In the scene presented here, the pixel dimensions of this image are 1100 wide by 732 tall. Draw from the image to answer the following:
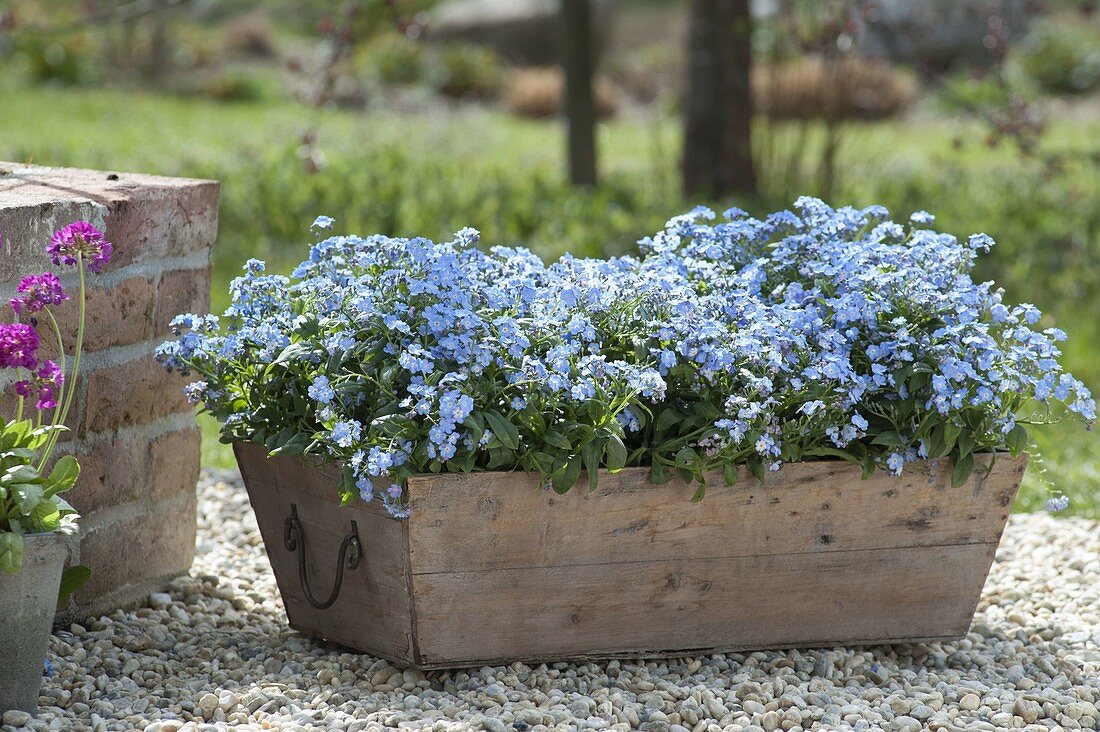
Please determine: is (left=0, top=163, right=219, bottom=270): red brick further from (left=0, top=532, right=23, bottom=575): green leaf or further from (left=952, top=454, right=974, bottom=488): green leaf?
(left=952, top=454, right=974, bottom=488): green leaf

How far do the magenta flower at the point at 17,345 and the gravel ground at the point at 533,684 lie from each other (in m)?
A: 0.60

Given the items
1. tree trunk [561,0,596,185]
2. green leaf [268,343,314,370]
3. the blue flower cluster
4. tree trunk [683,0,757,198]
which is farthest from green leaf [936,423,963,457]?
tree trunk [561,0,596,185]

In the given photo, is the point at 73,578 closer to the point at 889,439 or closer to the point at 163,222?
the point at 163,222

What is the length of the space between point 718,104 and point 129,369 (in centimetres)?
561

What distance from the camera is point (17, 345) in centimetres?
211

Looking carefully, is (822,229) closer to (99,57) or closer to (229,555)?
(229,555)

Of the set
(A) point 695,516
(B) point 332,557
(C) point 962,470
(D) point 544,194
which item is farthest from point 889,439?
(D) point 544,194

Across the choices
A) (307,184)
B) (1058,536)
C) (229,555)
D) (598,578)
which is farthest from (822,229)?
(307,184)

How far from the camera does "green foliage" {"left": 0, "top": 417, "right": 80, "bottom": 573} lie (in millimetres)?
2037

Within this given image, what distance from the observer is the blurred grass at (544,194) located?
6.33 metres

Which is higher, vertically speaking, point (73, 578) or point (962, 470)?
point (962, 470)

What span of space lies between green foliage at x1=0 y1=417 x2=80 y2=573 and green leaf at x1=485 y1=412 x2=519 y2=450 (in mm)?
732

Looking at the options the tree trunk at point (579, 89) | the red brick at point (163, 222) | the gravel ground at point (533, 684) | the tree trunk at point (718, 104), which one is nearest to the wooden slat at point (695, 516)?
the gravel ground at point (533, 684)

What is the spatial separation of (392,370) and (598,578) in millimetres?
592
